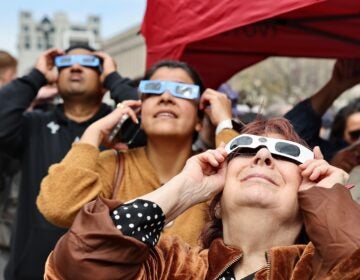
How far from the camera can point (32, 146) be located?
392cm

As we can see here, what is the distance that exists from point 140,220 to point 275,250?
45 centimetres

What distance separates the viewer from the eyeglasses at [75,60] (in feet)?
13.0

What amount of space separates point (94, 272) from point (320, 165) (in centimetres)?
86

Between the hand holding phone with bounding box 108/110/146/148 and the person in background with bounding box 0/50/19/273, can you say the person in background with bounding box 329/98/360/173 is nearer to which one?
the hand holding phone with bounding box 108/110/146/148

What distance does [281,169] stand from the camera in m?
2.43

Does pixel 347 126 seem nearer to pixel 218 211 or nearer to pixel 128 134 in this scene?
pixel 128 134

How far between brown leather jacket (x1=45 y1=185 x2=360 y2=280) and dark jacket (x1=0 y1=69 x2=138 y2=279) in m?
1.50

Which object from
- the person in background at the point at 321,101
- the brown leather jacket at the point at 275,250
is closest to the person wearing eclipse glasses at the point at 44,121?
the person in background at the point at 321,101

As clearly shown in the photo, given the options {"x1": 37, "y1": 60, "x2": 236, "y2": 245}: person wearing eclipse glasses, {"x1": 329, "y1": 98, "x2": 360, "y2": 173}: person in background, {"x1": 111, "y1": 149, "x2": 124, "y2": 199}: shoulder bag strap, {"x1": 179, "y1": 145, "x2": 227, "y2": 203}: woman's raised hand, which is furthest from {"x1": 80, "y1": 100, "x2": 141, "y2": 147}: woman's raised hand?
{"x1": 329, "y1": 98, "x2": 360, "y2": 173}: person in background

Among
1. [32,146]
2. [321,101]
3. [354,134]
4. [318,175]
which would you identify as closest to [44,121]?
[32,146]

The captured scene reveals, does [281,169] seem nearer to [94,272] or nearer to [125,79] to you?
[94,272]

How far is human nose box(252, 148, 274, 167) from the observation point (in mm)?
2410

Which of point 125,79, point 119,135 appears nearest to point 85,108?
point 125,79

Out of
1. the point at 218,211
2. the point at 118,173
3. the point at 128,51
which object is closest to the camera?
the point at 218,211
